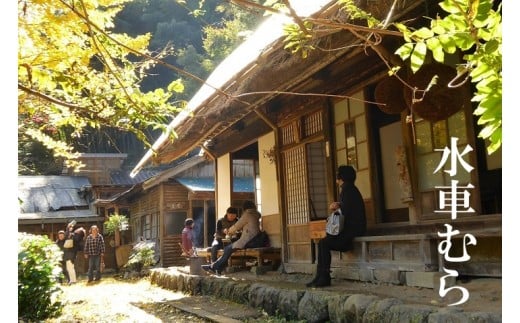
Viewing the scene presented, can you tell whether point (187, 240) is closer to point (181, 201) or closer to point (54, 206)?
point (181, 201)

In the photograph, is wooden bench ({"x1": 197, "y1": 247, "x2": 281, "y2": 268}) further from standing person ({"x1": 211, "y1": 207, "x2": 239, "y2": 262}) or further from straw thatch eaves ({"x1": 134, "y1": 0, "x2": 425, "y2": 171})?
straw thatch eaves ({"x1": 134, "y1": 0, "x2": 425, "y2": 171})

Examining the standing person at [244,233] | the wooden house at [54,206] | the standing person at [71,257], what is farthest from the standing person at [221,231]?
the wooden house at [54,206]

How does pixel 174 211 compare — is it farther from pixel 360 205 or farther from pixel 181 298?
pixel 360 205

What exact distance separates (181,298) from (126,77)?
17.9 ft

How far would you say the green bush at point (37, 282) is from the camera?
273 inches

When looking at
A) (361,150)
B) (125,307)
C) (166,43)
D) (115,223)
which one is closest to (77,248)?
(115,223)

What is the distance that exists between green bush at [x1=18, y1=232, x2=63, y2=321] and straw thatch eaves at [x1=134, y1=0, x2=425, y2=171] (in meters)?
2.23

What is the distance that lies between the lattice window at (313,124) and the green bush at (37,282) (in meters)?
4.60

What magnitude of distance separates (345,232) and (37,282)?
14.5 ft

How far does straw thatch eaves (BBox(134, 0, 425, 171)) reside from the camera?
185 inches

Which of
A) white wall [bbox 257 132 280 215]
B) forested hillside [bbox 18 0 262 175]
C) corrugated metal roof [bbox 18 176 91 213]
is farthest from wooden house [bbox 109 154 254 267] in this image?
forested hillside [bbox 18 0 262 175]

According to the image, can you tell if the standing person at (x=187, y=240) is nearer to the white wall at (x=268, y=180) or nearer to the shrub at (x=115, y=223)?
the white wall at (x=268, y=180)

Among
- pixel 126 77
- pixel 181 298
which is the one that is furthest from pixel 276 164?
pixel 126 77

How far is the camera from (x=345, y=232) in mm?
6426
